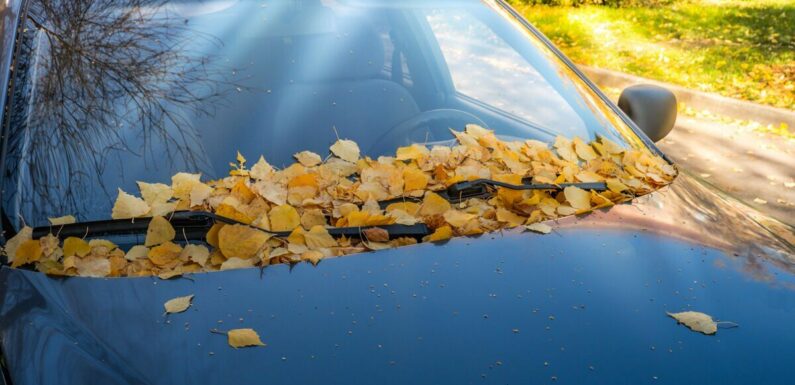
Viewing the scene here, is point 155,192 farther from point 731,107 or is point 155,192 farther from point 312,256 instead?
point 731,107

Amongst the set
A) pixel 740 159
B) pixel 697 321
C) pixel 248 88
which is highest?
pixel 248 88

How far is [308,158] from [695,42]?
28.4 feet

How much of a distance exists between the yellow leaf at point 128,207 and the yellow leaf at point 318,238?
1.22 feet

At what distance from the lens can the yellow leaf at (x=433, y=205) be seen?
203cm

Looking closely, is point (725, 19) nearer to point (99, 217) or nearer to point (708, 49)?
point (708, 49)

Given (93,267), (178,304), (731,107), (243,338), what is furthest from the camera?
(731,107)

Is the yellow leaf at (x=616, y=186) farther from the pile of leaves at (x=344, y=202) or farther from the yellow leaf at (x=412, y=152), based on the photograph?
the yellow leaf at (x=412, y=152)

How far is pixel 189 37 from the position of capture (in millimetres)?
2457

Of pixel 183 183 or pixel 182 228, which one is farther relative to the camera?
pixel 183 183

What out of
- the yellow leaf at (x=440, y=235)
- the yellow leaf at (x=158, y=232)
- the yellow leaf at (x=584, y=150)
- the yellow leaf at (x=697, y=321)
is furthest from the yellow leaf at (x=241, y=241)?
the yellow leaf at (x=584, y=150)

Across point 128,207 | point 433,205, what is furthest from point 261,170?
point 433,205

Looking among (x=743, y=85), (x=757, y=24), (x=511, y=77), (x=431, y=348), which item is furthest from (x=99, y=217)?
(x=757, y=24)

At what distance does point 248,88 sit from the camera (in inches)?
93.5

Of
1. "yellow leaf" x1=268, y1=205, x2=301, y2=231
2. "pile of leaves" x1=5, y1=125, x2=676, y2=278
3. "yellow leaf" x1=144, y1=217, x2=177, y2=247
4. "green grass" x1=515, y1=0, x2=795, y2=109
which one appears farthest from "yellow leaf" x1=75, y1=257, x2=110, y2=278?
"green grass" x1=515, y1=0, x2=795, y2=109
